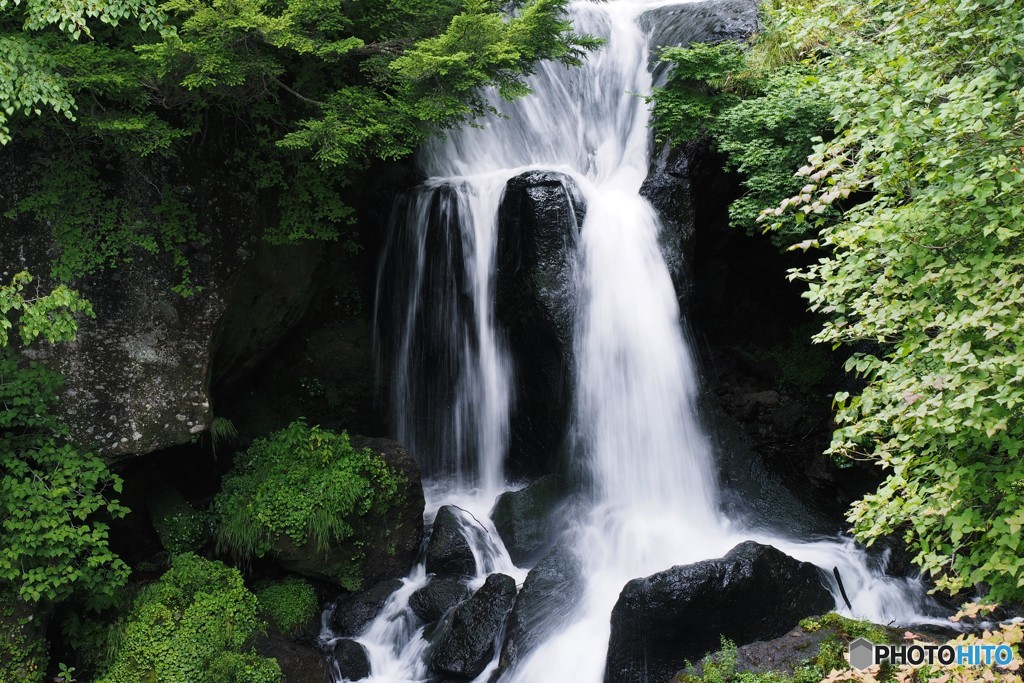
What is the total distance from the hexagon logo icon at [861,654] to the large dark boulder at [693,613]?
106cm

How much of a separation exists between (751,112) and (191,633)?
8.76 meters

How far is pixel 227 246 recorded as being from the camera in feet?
27.8

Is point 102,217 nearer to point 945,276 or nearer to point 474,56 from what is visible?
point 474,56

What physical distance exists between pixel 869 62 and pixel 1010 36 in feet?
3.64

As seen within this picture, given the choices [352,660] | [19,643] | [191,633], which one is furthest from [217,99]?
[352,660]

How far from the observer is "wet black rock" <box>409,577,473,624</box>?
8000mm

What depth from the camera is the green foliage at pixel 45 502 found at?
6.61 m

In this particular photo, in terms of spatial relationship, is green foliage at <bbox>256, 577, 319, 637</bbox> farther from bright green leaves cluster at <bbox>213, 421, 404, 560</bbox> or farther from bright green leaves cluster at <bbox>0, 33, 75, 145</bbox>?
bright green leaves cluster at <bbox>0, 33, 75, 145</bbox>

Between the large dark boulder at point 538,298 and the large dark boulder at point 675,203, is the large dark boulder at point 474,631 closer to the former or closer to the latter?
the large dark boulder at point 538,298

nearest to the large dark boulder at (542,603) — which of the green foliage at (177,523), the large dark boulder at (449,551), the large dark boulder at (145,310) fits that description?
the large dark boulder at (449,551)

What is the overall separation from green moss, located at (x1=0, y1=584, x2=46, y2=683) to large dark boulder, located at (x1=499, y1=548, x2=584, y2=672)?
4090 mm

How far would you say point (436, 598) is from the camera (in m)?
8.05

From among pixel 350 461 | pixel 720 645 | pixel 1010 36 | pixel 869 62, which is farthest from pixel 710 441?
pixel 1010 36

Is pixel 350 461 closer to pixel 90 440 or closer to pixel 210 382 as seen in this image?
pixel 210 382
